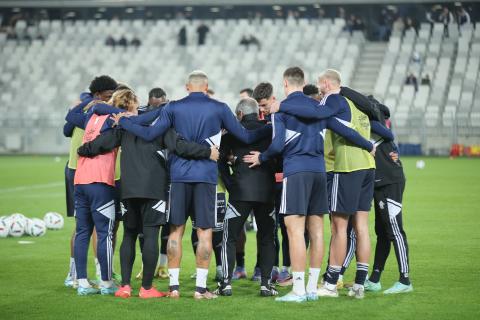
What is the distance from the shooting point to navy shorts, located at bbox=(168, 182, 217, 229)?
8.97 m

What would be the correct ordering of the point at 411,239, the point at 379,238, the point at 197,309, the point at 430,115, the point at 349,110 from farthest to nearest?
the point at 430,115 < the point at 411,239 < the point at 379,238 < the point at 349,110 < the point at 197,309

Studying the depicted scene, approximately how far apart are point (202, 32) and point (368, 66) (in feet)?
28.7

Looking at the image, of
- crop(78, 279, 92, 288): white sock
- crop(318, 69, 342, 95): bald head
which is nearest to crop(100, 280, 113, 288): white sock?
crop(78, 279, 92, 288): white sock

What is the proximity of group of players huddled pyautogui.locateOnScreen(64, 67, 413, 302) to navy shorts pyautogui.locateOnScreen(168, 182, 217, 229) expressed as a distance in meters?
0.01

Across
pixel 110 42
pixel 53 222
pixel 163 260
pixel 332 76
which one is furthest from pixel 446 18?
pixel 332 76

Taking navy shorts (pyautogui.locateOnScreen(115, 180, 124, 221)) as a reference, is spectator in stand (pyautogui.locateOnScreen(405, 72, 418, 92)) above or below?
above

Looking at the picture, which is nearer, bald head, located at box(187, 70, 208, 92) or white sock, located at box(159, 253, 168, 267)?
bald head, located at box(187, 70, 208, 92)

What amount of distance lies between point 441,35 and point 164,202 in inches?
1332

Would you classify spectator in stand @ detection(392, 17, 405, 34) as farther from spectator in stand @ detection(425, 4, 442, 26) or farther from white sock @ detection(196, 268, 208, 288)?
white sock @ detection(196, 268, 208, 288)

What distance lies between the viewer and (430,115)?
120ft

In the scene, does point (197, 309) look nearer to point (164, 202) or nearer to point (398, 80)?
point (164, 202)

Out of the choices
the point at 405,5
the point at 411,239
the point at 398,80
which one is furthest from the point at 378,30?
the point at 411,239

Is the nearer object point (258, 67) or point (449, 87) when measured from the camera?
point (449, 87)

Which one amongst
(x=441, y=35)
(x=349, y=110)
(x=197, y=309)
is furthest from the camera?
(x=441, y=35)
